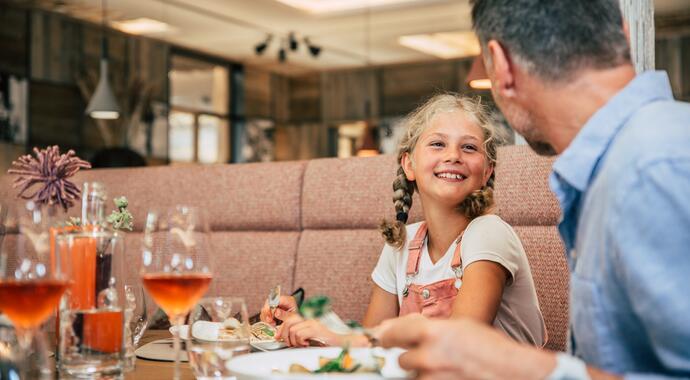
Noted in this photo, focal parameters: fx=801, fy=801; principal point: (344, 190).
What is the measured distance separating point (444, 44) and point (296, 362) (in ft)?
25.4

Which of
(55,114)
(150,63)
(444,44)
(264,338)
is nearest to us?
(264,338)

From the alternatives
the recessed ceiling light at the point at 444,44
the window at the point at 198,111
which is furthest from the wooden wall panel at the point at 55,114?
the recessed ceiling light at the point at 444,44

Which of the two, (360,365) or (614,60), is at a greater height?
(614,60)

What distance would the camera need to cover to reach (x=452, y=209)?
1.91 meters

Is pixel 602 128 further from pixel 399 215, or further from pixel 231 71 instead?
pixel 231 71

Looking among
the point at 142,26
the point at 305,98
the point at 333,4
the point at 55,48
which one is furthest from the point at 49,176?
the point at 305,98

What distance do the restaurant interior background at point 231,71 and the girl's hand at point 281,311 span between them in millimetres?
4180

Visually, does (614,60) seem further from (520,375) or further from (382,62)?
(382,62)

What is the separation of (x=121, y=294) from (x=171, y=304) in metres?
0.17

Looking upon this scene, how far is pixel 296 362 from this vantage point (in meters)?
1.12

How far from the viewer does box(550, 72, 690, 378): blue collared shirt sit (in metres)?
0.83

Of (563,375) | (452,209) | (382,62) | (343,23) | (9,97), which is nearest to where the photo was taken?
(563,375)

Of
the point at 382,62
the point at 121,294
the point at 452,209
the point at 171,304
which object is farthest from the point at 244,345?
the point at 382,62

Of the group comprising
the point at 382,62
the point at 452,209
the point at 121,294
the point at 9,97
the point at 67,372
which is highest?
the point at 382,62
